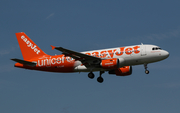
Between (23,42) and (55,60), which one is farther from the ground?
(23,42)

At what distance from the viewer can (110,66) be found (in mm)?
46094

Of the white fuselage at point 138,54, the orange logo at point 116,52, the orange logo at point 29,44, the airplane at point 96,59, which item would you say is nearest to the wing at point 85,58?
the airplane at point 96,59

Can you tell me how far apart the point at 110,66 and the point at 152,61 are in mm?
6400

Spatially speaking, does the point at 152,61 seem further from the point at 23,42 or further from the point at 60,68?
the point at 23,42

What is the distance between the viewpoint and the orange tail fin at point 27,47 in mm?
53688

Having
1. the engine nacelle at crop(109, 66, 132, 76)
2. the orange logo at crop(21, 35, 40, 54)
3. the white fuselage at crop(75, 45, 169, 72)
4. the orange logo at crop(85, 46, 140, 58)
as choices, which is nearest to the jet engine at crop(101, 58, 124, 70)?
the white fuselage at crop(75, 45, 169, 72)

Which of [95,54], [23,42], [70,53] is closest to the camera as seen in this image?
[70,53]

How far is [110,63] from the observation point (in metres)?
46.1

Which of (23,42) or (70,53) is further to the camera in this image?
(23,42)

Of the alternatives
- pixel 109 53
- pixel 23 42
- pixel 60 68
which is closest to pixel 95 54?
pixel 109 53

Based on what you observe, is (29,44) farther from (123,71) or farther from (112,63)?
(123,71)

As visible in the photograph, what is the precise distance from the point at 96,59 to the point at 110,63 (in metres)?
2.46

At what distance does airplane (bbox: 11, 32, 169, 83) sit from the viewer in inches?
1823

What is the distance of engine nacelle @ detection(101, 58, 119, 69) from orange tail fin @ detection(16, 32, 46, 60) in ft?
40.4
